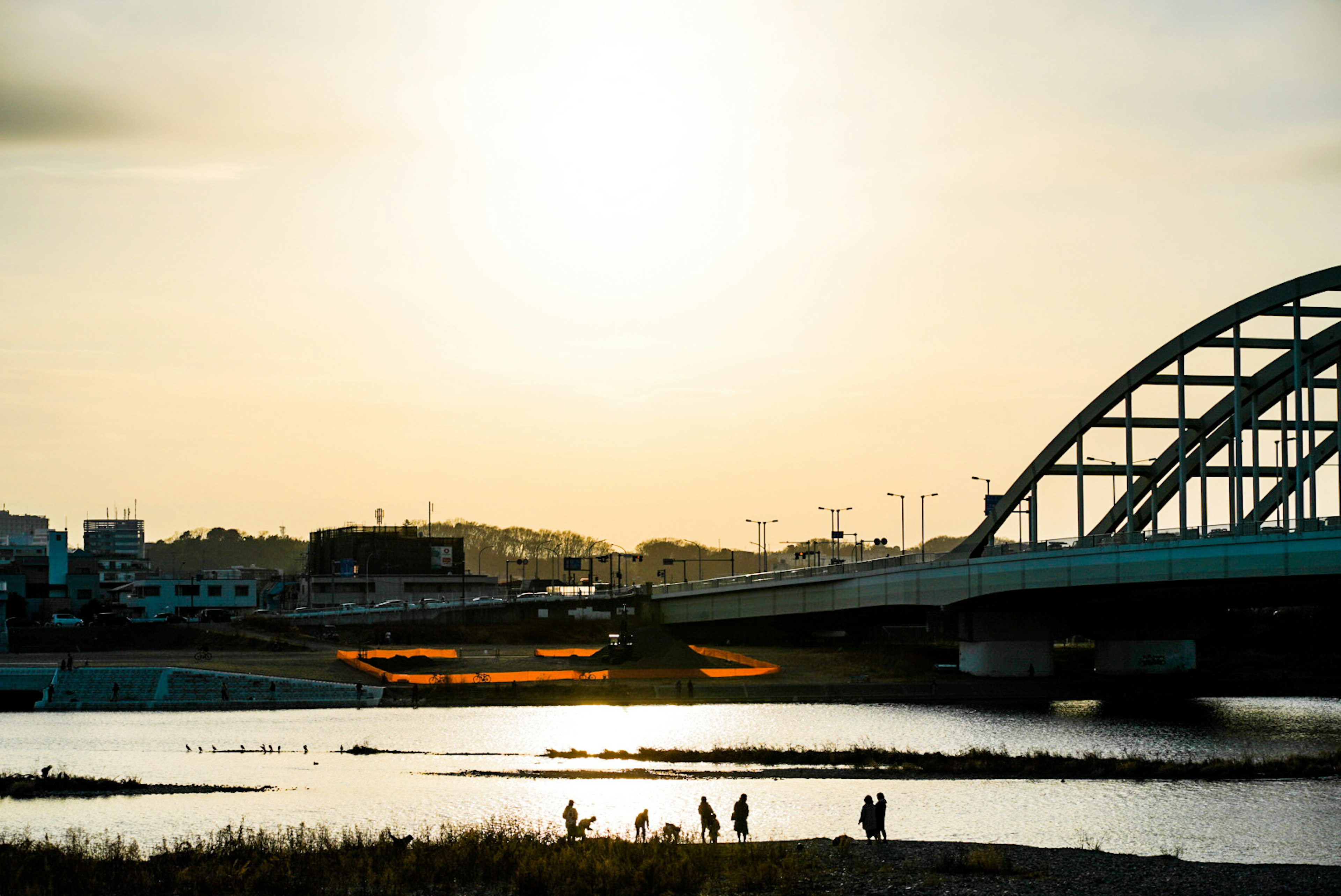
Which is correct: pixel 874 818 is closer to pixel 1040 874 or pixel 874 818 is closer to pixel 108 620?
pixel 1040 874

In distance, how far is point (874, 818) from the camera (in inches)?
1666

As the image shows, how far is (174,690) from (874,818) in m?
65.7

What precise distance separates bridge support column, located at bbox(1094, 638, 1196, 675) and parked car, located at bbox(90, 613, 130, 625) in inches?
3421

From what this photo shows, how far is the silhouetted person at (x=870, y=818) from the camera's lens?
4228cm

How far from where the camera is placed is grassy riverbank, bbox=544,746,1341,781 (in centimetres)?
6019

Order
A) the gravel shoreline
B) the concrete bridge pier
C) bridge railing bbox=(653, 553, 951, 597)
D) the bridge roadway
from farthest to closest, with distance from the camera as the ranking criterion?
bridge railing bbox=(653, 553, 951, 597) → the concrete bridge pier → the bridge roadway → the gravel shoreline

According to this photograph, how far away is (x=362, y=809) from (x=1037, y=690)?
63.6 meters

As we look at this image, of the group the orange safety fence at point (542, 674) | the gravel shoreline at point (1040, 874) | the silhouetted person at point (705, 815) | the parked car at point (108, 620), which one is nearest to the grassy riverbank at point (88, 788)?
the silhouetted person at point (705, 815)

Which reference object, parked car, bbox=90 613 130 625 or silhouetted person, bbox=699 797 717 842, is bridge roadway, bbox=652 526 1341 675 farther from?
parked car, bbox=90 613 130 625

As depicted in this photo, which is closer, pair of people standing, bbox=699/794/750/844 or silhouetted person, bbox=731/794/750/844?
pair of people standing, bbox=699/794/750/844

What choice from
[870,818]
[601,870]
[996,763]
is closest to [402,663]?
[996,763]

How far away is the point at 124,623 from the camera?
13988cm

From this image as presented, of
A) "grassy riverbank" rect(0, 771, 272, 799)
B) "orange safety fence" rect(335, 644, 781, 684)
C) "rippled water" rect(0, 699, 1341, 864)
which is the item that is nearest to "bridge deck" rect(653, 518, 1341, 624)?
"rippled water" rect(0, 699, 1341, 864)

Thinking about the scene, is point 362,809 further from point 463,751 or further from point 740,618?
point 740,618
